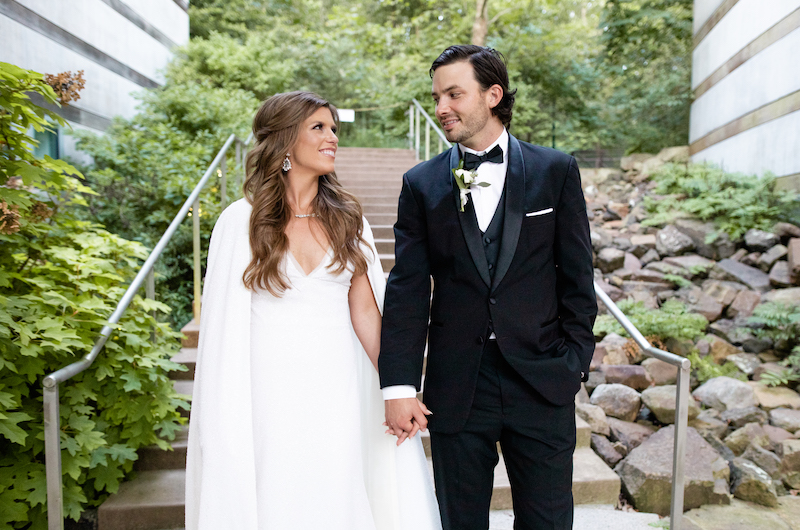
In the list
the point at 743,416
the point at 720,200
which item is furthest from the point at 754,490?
the point at 720,200

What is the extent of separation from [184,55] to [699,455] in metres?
10.5

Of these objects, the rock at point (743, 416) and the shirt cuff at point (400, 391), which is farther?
the rock at point (743, 416)

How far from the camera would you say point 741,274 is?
739 cm

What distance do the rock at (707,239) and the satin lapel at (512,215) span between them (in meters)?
7.17

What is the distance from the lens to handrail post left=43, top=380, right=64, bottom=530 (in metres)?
2.17

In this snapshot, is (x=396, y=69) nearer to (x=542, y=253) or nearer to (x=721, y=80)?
(x=721, y=80)

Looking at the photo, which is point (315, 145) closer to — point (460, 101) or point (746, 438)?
point (460, 101)

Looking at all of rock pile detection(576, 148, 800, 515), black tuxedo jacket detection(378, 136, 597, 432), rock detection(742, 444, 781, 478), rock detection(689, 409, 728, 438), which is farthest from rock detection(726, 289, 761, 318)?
black tuxedo jacket detection(378, 136, 597, 432)

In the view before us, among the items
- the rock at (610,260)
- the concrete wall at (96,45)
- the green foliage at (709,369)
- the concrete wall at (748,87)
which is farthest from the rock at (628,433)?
the concrete wall at (96,45)

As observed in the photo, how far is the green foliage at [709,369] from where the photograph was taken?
579 centimetres

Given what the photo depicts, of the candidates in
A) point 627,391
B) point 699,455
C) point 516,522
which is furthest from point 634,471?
point 516,522

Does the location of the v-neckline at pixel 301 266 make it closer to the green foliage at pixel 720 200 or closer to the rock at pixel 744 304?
the rock at pixel 744 304

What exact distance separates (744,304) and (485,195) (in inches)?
243

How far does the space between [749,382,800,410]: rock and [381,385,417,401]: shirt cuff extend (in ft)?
15.6
